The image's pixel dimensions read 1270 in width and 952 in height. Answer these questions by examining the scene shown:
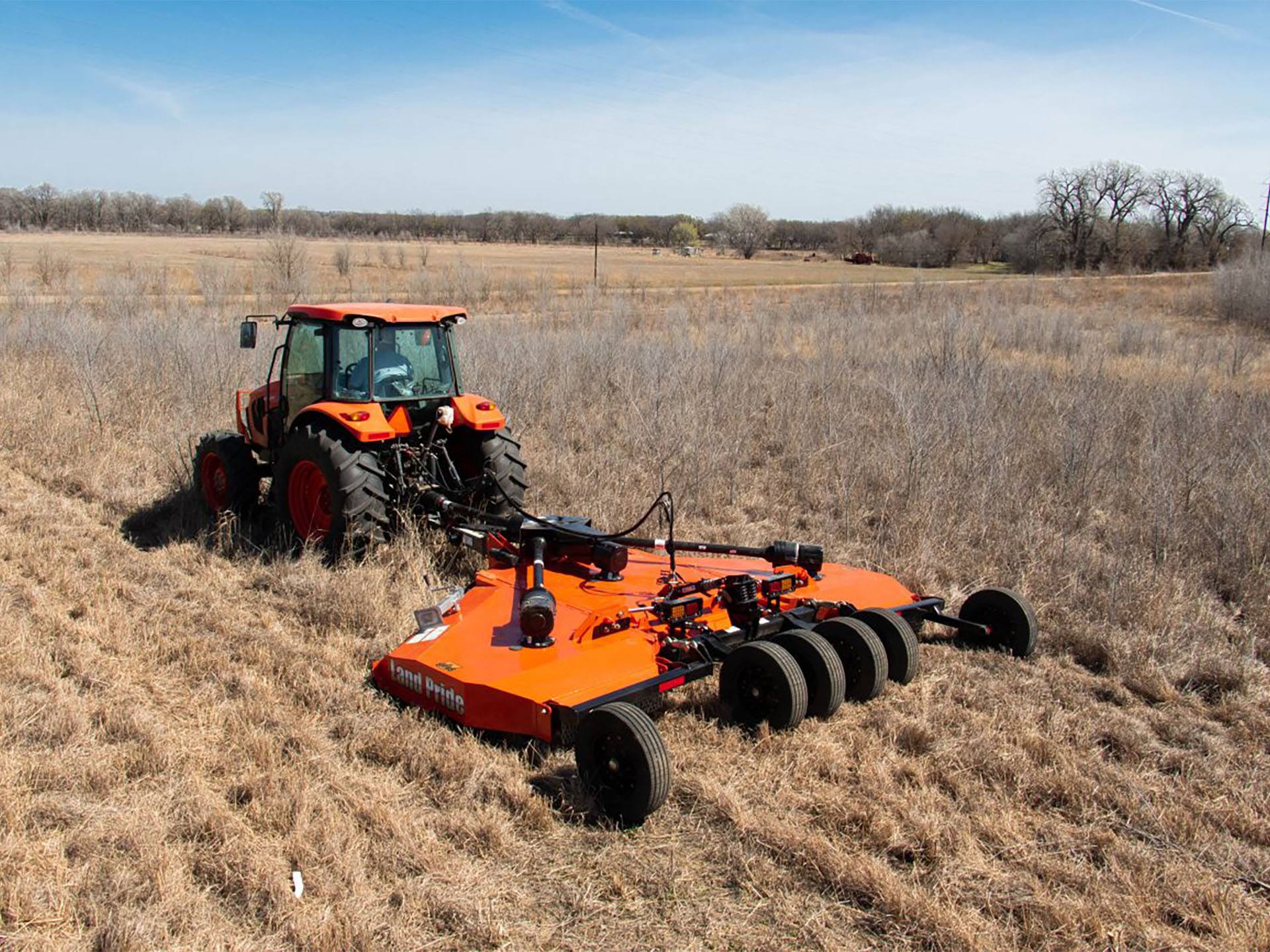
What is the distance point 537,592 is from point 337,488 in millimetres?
2202

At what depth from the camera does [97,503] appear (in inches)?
314

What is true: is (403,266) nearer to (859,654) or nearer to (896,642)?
(896,642)

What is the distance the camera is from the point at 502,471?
6633 millimetres

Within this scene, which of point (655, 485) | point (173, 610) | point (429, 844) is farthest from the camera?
point (655, 485)

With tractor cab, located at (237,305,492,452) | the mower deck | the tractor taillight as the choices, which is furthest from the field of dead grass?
the tractor taillight

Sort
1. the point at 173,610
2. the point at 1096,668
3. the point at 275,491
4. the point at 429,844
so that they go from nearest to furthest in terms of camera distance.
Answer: the point at 429,844
the point at 1096,668
the point at 173,610
the point at 275,491

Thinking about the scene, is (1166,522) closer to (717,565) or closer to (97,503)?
(717,565)

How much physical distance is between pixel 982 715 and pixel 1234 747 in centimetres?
113

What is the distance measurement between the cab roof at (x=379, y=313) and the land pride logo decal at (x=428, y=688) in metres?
2.73

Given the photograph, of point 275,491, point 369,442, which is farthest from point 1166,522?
point 275,491

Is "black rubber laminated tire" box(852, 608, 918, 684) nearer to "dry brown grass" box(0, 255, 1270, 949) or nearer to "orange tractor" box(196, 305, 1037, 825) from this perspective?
"orange tractor" box(196, 305, 1037, 825)

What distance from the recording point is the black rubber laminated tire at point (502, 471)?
6609 millimetres

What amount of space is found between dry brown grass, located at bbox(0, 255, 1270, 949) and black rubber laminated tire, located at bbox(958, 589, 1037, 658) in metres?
0.19

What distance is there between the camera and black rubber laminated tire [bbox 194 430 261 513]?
23.6ft
